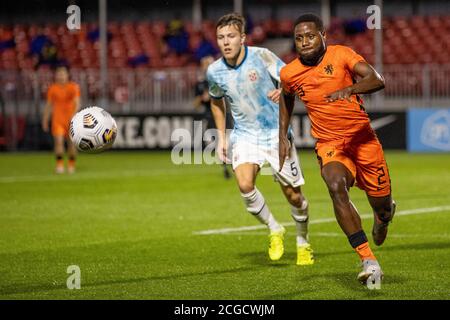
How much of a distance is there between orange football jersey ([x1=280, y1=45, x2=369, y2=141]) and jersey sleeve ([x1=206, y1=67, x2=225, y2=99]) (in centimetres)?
183

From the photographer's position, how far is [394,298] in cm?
771

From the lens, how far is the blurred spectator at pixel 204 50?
34.1m

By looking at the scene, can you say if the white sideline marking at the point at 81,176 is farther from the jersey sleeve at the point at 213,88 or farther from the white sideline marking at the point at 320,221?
the jersey sleeve at the point at 213,88

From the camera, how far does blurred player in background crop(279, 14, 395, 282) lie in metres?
8.39

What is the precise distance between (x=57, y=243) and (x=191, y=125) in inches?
717

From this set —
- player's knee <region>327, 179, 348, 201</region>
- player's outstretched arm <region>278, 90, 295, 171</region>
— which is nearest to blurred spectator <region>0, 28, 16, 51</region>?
player's outstretched arm <region>278, 90, 295, 171</region>

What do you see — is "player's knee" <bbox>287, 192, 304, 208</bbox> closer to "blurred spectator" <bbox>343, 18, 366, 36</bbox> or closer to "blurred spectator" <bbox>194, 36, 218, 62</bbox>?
"blurred spectator" <bbox>194, 36, 218, 62</bbox>

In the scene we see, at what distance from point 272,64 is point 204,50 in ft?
78.7

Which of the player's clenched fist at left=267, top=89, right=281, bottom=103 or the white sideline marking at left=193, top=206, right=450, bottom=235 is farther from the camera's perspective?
the white sideline marking at left=193, top=206, right=450, bottom=235

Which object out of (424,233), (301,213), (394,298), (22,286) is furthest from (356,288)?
(424,233)

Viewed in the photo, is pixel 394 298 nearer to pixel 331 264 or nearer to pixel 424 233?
pixel 331 264

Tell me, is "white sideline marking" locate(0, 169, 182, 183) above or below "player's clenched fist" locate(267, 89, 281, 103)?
below

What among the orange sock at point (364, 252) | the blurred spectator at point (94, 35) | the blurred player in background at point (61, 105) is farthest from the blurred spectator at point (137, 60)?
the orange sock at point (364, 252)

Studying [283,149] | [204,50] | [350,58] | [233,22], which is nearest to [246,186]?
[283,149]
